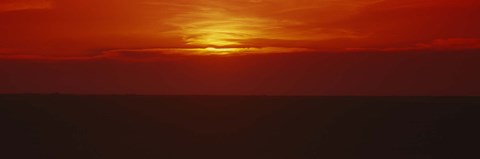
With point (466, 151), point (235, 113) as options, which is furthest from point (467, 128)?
point (235, 113)

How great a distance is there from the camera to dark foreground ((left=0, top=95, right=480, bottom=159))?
26.7 meters

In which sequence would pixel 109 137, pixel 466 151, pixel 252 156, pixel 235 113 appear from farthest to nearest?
pixel 235 113, pixel 109 137, pixel 466 151, pixel 252 156

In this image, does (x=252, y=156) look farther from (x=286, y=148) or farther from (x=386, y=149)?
(x=386, y=149)

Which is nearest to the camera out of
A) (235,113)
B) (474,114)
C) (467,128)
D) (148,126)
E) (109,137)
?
(109,137)

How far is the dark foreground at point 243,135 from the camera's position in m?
26.7

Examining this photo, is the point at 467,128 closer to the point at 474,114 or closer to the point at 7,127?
the point at 474,114

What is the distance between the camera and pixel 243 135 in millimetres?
33094

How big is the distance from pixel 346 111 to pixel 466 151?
21237mm

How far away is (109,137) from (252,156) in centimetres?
734

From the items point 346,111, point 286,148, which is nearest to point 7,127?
point 286,148

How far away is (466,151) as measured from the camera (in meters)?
28.0

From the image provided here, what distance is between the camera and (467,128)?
3547 cm

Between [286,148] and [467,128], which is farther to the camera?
[467,128]

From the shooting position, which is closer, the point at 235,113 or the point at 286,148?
the point at 286,148
